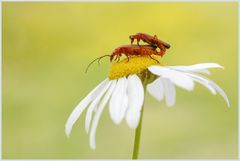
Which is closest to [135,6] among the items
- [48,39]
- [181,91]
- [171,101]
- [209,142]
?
[48,39]

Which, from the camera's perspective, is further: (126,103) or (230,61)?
(230,61)

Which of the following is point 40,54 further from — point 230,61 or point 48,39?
point 230,61

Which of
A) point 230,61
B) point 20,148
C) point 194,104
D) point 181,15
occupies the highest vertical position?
point 181,15

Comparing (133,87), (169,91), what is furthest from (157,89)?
(133,87)

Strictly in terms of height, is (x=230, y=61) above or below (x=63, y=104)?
above

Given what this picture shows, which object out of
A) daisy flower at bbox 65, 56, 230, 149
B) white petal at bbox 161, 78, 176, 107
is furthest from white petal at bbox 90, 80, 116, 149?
white petal at bbox 161, 78, 176, 107

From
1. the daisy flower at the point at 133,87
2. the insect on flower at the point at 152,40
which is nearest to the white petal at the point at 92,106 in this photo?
the daisy flower at the point at 133,87
